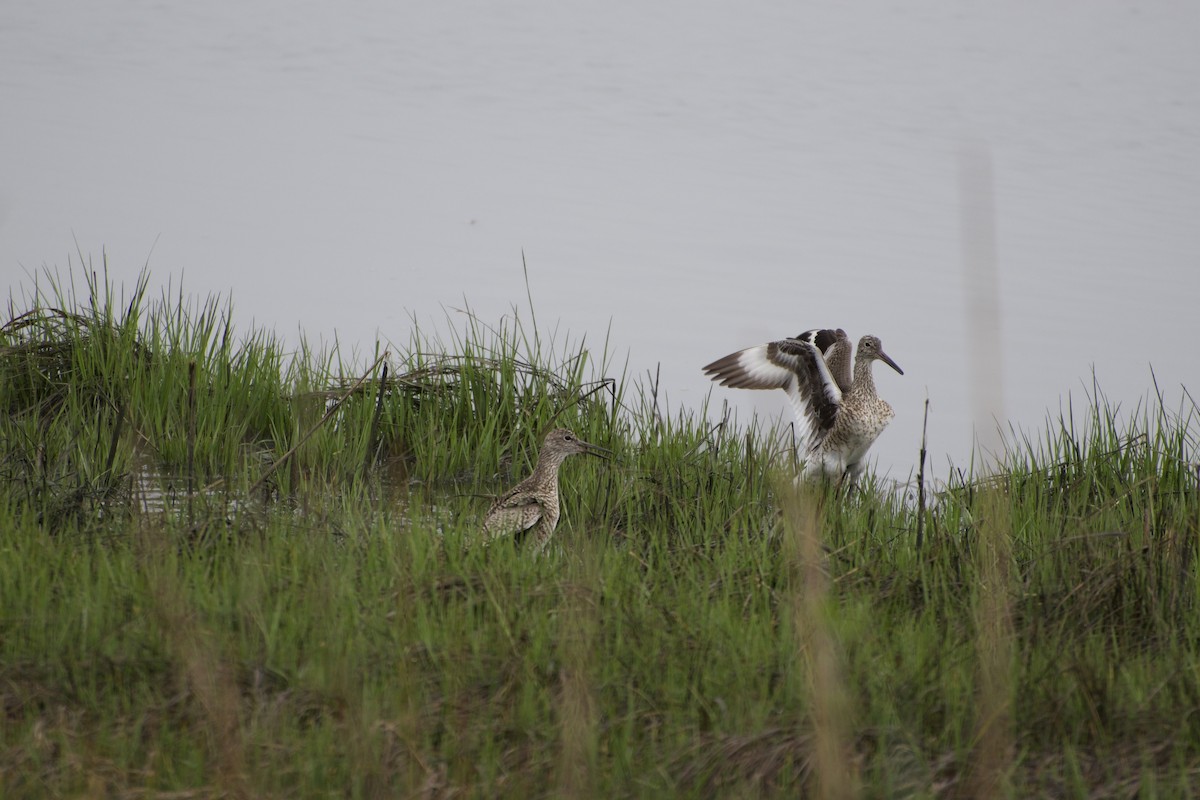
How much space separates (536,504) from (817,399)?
2518 mm

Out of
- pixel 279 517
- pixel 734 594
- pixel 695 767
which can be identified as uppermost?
pixel 279 517

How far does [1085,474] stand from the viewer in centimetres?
629

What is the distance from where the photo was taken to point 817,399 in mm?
7613

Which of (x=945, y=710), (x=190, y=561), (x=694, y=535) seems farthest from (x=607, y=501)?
(x=945, y=710)

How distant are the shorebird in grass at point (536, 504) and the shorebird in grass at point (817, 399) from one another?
1437 millimetres

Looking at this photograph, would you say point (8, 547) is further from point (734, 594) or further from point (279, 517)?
point (734, 594)

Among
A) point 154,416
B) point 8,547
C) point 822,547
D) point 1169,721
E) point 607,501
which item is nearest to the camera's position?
point 1169,721

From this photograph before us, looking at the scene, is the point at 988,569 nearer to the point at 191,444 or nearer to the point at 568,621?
the point at 568,621

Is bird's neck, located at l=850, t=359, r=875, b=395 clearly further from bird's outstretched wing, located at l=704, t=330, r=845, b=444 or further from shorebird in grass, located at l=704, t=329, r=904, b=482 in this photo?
bird's outstretched wing, located at l=704, t=330, r=845, b=444

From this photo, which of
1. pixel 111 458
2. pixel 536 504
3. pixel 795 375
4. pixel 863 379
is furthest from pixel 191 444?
pixel 863 379

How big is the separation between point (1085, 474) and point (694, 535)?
1917 mm

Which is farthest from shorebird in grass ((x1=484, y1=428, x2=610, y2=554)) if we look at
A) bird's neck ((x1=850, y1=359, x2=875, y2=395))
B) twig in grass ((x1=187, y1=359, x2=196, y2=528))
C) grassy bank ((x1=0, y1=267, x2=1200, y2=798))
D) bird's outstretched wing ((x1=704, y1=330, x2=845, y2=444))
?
bird's neck ((x1=850, y1=359, x2=875, y2=395))

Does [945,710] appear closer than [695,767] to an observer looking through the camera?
No

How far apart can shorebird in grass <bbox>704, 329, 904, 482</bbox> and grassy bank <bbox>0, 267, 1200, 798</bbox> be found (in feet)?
2.03
